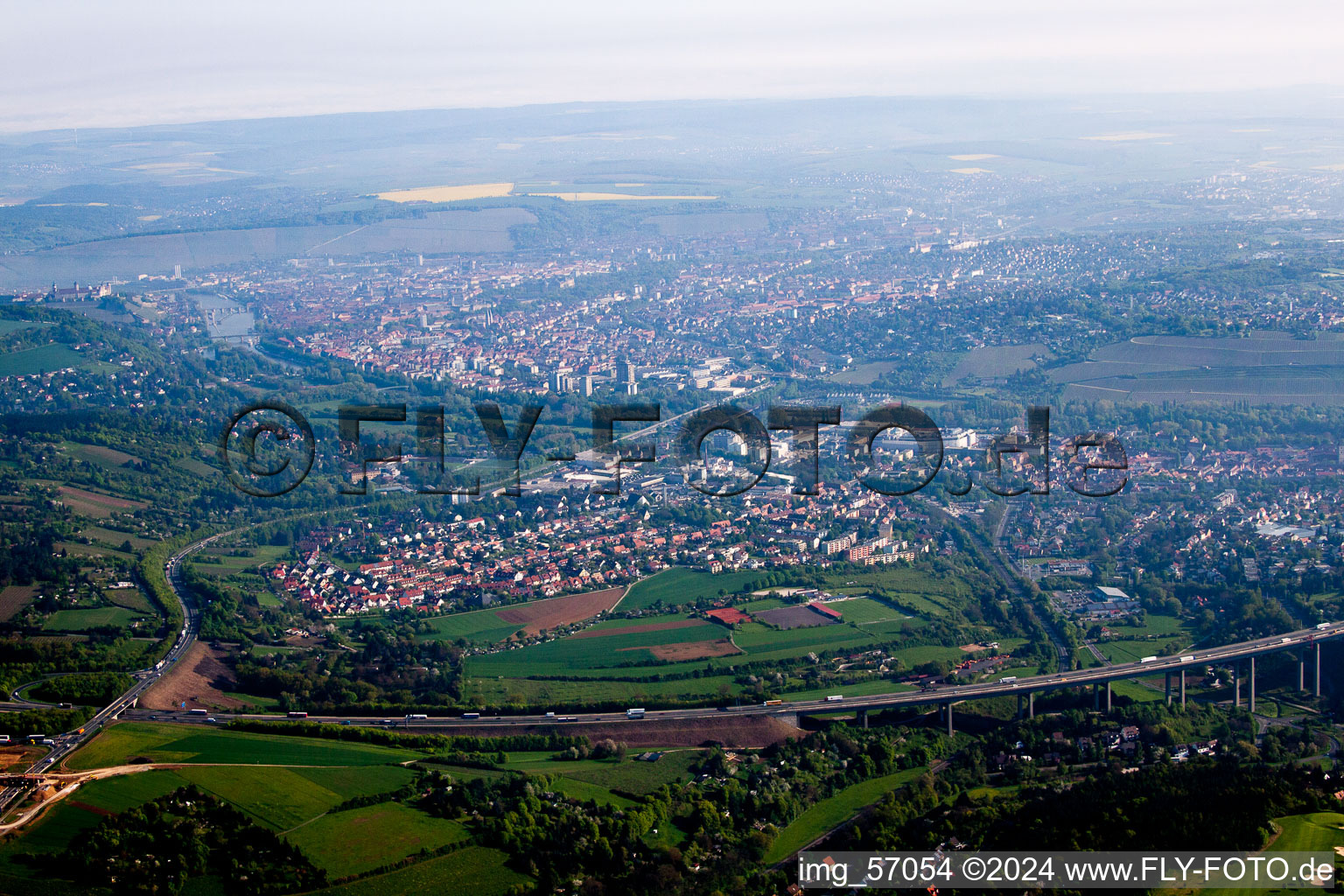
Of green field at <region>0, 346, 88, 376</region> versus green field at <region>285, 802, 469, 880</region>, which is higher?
green field at <region>0, 346, 88, 376</region>

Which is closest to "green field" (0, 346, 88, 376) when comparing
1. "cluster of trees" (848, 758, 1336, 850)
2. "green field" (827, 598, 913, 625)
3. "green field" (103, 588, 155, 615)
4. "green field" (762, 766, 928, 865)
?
"green field" (103, 588, 155, 615)

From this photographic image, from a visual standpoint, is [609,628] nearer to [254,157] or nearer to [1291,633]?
[1291,633]

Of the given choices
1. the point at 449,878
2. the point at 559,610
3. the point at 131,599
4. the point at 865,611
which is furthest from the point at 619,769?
the point at 131,599

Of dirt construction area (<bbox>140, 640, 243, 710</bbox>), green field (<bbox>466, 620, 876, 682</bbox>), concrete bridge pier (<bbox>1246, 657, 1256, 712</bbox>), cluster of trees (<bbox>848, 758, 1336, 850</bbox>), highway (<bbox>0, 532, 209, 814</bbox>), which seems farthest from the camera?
green field (<bbox>466, 620, 876, 682</bbox>)

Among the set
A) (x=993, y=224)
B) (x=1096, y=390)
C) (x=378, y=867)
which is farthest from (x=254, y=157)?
(x=378, y=867)

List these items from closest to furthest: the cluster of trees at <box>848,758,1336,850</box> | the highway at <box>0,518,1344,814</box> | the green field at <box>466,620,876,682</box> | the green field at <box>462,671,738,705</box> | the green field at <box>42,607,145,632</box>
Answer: the cluster of trees at <box>848,758,1336,850</box> → the highway at <box>0,518,1344,814</box> → the green field at <box>462,671,738,705</box> → the green field at <box>466,620,876,682</box> → the green field at <box>42,607,145,632</box>

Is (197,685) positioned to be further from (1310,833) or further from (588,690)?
(1310,833)

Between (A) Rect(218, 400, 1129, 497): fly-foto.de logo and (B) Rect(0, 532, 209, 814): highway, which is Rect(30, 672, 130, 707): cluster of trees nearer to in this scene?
(B) Rect(0, 532, 209, 814): highway

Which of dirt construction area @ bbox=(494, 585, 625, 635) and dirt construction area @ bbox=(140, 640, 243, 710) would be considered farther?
dirt construction area @ bbox=(494, 585, 625, 635)
